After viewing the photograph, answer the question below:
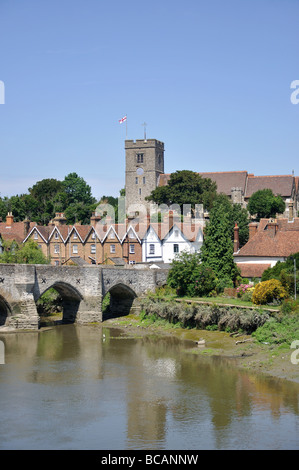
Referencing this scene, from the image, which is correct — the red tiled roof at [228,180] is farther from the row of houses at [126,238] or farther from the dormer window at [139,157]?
the row of houses at [126,238]

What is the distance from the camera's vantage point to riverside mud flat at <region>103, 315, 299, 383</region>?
114ft

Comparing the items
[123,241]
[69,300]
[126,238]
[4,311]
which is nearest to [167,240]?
[126,238]

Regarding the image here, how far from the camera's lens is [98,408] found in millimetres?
28828

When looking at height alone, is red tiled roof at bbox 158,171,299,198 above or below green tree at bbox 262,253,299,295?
above

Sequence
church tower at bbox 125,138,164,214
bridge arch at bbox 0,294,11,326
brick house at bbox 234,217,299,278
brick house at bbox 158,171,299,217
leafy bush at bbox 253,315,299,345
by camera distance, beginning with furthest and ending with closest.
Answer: church tower at bbox 125,138,164,214 < brick house at bbox 158,171,299,217 < brick house at bbox 234,217,299,278 < bridge arch at bbox 0,294,11,326 < leafy bush at bbox 253,315,299,345

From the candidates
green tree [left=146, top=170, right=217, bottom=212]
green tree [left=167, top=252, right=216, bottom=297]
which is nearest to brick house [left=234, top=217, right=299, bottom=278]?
green tree [left=167, top=252, right=216, bottom=297]

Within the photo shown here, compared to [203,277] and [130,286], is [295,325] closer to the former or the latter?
[203,277]

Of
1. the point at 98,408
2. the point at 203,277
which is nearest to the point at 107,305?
the point at 203,277

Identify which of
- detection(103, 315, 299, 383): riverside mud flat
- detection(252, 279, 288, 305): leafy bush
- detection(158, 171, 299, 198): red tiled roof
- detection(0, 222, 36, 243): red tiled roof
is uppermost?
detection(158, 171, 299, 198): red tiled roof

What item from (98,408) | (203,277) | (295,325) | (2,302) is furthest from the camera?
(203,277)

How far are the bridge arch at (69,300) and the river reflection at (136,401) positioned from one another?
946cm

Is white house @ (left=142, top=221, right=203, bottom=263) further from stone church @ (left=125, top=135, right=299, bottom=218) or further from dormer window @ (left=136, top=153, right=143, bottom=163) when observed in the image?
dormer window @ (left=136, top=153, right=143, bottom=163)

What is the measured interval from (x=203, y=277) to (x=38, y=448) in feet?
98.9

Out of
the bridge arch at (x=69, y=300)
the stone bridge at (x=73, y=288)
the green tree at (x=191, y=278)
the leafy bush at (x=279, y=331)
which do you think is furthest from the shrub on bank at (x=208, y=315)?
the bridge arch at (x=69, y=300)
